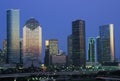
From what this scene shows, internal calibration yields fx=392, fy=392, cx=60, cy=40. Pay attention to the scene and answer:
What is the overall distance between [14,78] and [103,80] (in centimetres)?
3024

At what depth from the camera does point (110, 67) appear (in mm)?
194250

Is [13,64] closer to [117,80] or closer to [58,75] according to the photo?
[58,75]

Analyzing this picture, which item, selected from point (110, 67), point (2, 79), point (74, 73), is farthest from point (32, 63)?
point (2, 79)

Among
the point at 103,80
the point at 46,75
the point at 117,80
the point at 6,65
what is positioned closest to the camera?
the point at 117,80

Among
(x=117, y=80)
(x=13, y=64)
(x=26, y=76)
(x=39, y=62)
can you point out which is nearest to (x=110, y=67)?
(x=39, y=62)

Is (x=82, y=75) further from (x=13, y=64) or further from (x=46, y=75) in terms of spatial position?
(x=13, y=64)

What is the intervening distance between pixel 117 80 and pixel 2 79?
36.3 metres

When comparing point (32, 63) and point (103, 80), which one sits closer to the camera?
point (103, 80)

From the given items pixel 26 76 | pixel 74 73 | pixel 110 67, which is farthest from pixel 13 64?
pixel 26 76

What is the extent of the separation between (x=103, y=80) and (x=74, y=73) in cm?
4501

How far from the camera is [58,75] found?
137375 millimetres

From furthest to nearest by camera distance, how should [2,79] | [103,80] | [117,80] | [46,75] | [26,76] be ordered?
1. [46,75]
2. [26,76]
3. [2,79]
4. [103,80]
5. [117,80]

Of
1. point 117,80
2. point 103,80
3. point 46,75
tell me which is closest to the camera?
point 117,80

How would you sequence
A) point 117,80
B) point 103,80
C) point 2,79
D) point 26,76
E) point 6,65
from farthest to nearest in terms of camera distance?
point 6,65
point 26,76
point 2,79
point 103,80
point 117,80
